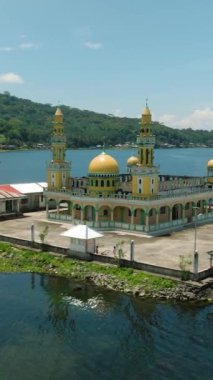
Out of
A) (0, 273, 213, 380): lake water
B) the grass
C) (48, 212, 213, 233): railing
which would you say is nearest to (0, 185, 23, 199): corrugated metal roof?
(48, 212, 213, 233): railing

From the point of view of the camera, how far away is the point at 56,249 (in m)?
45.4

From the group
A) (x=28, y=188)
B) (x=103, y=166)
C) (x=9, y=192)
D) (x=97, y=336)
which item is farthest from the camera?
(x=28, y=188)

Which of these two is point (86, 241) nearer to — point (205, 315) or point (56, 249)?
point (56, 249)

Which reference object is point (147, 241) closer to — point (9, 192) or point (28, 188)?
point (9, 192)

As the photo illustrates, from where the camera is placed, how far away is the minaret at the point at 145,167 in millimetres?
54719

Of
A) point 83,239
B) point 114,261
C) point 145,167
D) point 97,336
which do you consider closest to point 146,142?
point 145,167

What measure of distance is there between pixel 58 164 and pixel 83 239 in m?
21.3

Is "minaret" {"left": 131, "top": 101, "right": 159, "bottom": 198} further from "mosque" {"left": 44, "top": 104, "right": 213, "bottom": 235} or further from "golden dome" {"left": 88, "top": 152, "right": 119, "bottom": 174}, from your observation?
"golden dome" {"left": 88, "top": 152, "right": 119, "bottom": 174}

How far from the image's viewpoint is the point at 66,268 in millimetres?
42062

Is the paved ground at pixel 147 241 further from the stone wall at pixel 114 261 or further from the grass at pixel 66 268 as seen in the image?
the grass at pixel 66 268

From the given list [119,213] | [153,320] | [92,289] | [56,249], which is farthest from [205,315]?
[119,213]

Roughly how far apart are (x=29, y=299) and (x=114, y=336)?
27.8 feet

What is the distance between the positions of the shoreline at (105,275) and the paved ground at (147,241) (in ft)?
8.43

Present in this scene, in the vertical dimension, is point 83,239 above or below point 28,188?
below
